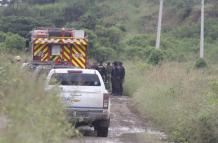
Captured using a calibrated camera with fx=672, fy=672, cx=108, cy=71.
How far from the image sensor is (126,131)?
1859 centimetres

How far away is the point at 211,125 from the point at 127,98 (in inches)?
606

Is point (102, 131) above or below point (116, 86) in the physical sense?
above

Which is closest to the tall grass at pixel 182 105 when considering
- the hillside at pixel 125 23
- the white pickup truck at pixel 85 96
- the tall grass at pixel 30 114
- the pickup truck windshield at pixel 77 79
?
the white pickup truck at pixel 85 96

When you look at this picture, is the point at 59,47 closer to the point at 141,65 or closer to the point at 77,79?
the point at 77,79

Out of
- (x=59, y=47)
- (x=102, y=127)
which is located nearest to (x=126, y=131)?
(x=102, y=127)

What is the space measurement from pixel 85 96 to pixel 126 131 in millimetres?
2531

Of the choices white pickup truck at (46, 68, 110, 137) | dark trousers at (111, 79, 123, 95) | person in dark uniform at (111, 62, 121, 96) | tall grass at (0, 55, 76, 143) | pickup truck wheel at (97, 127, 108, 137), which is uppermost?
tall grass at (0, 55, 76, 143)

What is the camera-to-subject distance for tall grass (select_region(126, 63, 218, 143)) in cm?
1585

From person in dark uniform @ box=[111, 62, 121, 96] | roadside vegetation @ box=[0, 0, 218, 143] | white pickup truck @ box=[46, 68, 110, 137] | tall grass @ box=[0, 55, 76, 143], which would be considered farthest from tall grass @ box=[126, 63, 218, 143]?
tall grass @ box=[0, 55, 76, 143]

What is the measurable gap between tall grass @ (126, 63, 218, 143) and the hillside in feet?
61.3

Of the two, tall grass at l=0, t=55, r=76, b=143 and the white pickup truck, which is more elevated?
tall grass at l=0, t=55, r=76, b=143

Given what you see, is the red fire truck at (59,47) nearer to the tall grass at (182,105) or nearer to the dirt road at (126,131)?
the dirt road at (126,131)

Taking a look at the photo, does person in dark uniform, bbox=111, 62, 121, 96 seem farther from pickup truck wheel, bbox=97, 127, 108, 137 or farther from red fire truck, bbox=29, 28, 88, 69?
pickup truck wheel, bbox=97, 127, 108, 137

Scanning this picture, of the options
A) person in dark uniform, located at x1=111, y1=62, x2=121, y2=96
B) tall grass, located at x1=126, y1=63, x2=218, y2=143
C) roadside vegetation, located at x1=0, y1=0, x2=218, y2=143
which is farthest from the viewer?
person in dark uniform, located at x1=111, y1=62, x2=121, y2=96
